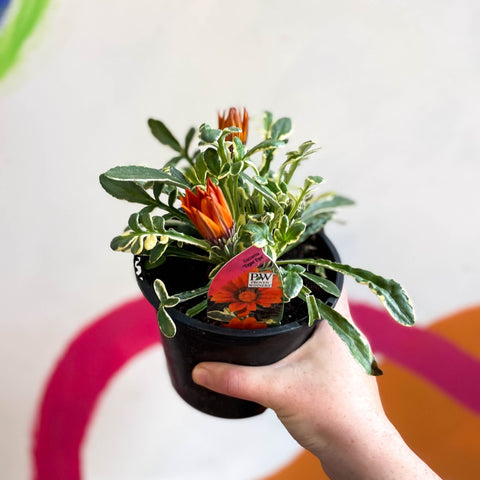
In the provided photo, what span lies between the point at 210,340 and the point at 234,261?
16cm

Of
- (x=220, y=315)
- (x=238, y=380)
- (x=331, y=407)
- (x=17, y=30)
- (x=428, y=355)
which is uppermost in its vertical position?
(x=17, y=30)

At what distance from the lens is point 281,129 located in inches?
33.9

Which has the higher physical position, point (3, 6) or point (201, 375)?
point (3, 6)

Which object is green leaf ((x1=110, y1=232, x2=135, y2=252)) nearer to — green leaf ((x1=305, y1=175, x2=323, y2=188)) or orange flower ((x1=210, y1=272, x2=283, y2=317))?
orange flower ((x1=210, y1=272, x2=283, y2=317))

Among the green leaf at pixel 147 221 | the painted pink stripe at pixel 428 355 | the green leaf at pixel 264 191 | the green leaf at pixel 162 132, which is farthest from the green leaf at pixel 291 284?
the painted pink stripe at pixel 428 355

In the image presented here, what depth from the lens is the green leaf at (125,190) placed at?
2.58 feet

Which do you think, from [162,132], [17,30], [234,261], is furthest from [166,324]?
[17,30]

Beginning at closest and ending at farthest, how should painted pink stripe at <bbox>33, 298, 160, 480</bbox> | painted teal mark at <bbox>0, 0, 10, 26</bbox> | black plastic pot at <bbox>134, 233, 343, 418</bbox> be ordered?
black plastic pot at <bbox>134, 233, 343, 418</bbox> < painted pink stripe at <bbox>33, 298, 160, 480</bbox> < painted teal mark at <bbox>0, 0, 10, 26</bbox>

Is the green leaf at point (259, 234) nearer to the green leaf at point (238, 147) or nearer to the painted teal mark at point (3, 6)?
the green leaf at point (238, 147)

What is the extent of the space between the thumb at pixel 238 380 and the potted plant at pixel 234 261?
0.6 inches

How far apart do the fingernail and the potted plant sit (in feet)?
0.06

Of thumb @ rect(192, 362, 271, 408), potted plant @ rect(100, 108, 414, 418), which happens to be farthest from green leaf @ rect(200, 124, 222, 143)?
thumb @ rect(192, 362, 271, 408)

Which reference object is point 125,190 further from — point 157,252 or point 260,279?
point 260,279

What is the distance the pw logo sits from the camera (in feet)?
2.27
